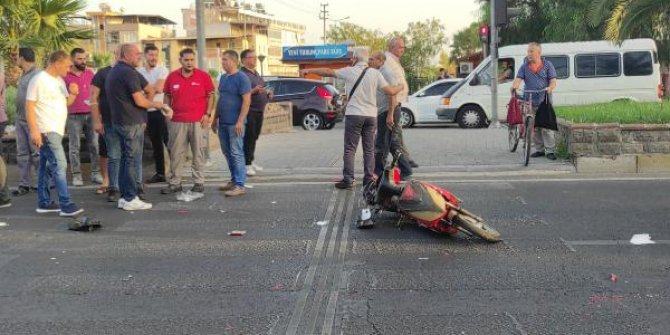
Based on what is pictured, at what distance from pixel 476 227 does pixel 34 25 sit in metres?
10.5

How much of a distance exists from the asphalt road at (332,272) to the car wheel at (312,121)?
11822 millimetres

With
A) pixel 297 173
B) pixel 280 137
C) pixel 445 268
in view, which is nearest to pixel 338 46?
pixel 280 137

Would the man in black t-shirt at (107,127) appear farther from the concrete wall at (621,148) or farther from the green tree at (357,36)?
the green tree at (357,36)

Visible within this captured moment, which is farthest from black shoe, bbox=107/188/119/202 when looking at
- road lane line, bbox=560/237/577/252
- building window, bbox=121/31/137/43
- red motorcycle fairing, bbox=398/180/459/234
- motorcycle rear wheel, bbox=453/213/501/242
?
building window, bbox=121/31/137/43

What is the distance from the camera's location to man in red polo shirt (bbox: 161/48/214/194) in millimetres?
8250

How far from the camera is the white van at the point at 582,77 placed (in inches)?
730

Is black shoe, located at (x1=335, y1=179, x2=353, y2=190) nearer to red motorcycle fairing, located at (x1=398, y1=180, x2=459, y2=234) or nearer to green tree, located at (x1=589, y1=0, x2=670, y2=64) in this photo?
red motorcycle fairing, located at (x1=398, y1=180, x2=459, y2=234)

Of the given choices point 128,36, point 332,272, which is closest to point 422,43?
point 332,272

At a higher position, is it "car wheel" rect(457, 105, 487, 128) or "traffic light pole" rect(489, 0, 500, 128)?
"traffic light pole" rect(489, 0, 500, 128)

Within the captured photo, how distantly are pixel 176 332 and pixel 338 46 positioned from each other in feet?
83.2

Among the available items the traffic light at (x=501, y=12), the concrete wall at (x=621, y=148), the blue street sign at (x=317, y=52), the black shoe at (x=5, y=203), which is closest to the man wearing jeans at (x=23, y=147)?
the black shoe at (x=5, y=203)

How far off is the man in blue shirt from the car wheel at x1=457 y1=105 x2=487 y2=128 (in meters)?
11.1

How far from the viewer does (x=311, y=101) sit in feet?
65.2

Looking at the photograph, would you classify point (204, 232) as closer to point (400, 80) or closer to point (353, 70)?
point (353, 70)
